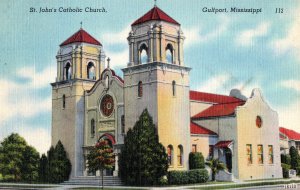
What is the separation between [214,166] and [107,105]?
35.9 ft

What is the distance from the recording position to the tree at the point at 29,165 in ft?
167

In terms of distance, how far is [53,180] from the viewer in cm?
4659

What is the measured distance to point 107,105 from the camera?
4594cm

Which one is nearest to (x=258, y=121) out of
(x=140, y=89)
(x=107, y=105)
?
(x=140, y=89)

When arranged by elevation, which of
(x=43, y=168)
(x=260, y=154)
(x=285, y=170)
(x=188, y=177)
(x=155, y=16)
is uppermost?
(x=155, y=16)

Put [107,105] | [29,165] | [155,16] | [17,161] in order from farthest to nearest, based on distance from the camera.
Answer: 1. [17,161]
2. [29,165]
3. [107,105]
4. [155,16]

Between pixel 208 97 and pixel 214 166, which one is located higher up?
pixel 208 97

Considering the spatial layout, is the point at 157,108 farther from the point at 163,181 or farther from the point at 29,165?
the point at 29,165

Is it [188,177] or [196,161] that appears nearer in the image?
[188,177]

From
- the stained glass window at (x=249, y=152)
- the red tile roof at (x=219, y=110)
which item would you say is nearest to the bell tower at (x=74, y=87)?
the red tile roof at (x=219, y=110)

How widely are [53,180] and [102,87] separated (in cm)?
946

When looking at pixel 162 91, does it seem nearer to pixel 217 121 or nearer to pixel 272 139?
pixel 217 121

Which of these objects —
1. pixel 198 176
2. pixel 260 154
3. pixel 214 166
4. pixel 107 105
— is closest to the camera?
pixel 198 176

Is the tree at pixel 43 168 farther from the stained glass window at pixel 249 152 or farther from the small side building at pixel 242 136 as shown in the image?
the stained glass window at pixel 249 152
